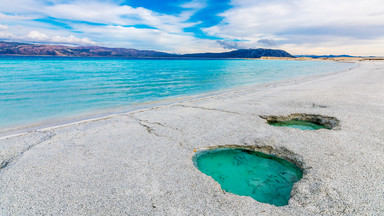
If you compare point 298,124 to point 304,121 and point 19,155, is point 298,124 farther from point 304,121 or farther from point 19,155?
point 19,155

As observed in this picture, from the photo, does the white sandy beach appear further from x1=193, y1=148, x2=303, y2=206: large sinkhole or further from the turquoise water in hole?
the turquoise water in hole

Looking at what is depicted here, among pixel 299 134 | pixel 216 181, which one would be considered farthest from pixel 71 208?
pixel 299 134

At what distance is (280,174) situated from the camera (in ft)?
12.0

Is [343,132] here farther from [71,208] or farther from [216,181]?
[71,208]

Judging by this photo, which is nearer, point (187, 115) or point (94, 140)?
point (94, 140)

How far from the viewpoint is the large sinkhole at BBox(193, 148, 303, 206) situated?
316 cm

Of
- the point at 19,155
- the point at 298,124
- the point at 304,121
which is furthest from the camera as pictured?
the point at 304,121

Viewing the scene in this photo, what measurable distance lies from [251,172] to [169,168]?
1.47 m

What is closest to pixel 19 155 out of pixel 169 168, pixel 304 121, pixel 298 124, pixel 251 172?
pixel 169 168

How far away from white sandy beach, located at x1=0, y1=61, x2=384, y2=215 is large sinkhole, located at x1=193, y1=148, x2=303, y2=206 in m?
0.18

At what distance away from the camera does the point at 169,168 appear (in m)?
3.69

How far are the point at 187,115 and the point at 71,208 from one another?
498cm

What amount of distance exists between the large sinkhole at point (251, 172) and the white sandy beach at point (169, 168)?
0.18 m

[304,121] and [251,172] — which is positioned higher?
[304,121]
